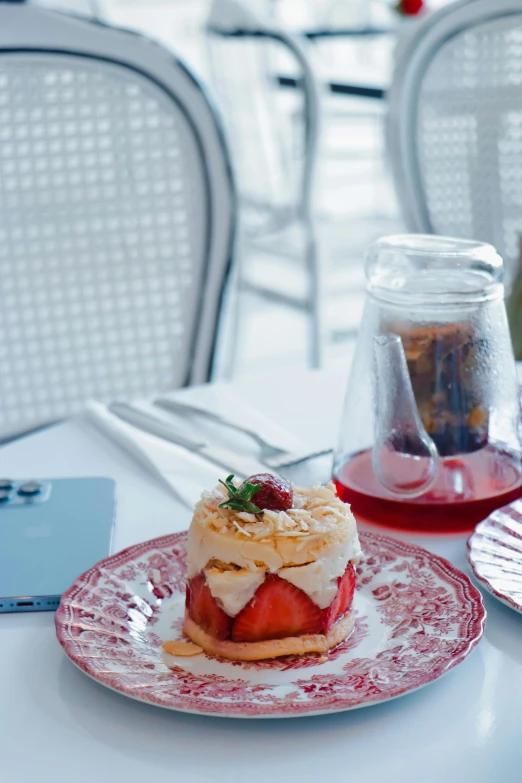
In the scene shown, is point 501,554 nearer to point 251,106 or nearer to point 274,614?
point 274,614

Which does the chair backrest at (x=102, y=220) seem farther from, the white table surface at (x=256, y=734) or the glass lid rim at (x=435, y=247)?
the white table surface at (x=256, y=734)

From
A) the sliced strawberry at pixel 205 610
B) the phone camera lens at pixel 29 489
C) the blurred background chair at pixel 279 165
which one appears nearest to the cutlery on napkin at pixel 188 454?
the phone camera lens at pixel 29 489

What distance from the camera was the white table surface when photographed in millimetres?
448

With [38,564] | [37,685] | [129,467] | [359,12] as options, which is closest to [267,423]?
[129,467]

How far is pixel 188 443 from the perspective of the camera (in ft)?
2.82

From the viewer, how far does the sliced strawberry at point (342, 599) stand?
0.54 m

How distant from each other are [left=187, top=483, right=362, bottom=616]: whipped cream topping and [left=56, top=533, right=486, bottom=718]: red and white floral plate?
1.5 inches

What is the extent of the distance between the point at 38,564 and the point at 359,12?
13.9ft

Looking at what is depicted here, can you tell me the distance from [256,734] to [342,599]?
0.10 metres

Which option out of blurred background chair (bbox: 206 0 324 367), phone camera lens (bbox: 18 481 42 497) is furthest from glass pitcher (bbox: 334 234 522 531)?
blurred background chair (bbox: 206 0 324 367)

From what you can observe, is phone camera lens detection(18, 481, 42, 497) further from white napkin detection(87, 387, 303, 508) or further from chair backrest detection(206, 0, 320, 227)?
chair backrest detection(206, 0, 320, 227)

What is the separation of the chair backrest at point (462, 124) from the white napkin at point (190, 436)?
66cm

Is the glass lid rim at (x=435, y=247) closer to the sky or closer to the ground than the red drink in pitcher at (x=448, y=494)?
closer to the sky

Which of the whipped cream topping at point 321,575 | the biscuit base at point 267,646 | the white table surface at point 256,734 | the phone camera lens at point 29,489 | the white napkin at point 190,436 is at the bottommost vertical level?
the white table surface at point 256,734
